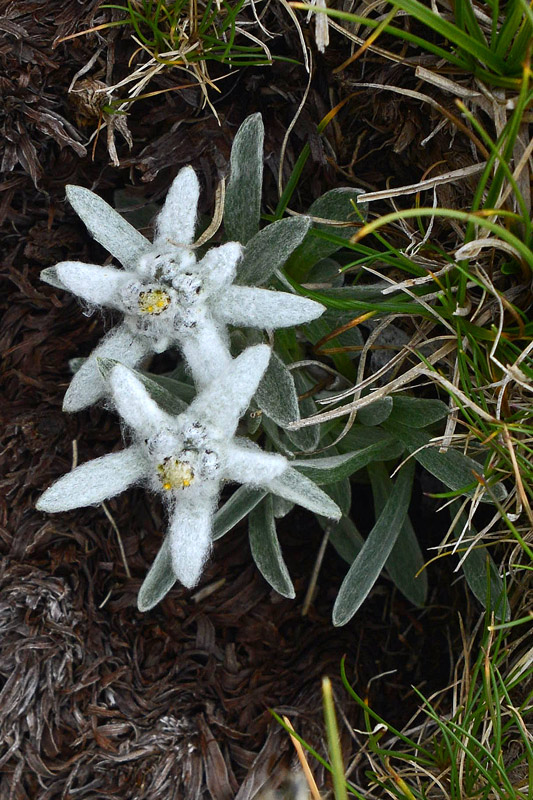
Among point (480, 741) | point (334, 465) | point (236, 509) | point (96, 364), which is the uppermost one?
point (96, 364)

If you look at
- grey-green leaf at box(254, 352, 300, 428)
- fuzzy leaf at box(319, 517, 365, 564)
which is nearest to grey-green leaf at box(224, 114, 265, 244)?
grey-green leaf at box(254, 352, 300, 428)

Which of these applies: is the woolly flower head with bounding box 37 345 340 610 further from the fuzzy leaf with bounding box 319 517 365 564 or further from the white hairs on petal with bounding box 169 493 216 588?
the fuzzy leaf with bounding box 319 517 365 564

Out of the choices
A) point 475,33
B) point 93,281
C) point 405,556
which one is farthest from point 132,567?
point 475,33

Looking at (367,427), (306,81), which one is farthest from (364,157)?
(367,427)

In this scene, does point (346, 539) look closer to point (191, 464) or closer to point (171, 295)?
point (191, 464)

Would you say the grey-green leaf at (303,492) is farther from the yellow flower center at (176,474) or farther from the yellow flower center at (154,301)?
the yellow flower center at (154,301)

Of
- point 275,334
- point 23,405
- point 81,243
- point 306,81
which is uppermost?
point 306,81

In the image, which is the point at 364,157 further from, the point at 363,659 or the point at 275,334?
the point at 363,659
